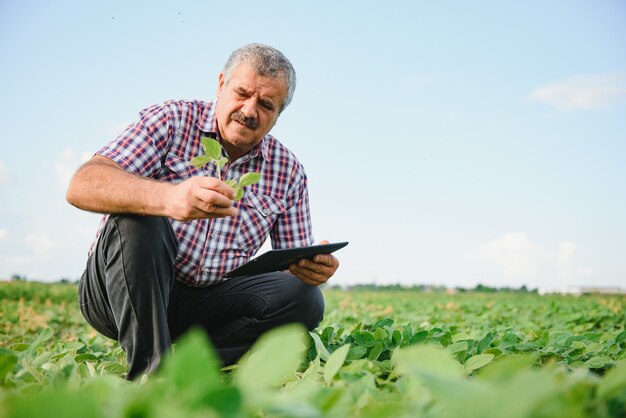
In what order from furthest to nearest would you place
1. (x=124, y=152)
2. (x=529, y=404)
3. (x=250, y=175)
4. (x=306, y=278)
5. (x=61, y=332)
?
(x=61, y=332), (x=306, y=278), (x=124, y=152), (x=250, y=175), (x=529, y=404)

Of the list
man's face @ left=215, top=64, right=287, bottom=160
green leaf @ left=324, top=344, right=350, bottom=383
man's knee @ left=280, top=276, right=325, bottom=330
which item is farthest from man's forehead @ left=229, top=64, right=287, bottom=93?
green leaf @ left=324, top=344, right=350, bottom=383

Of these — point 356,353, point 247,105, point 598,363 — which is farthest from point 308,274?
point 598,363

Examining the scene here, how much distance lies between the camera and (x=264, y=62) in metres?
2.52

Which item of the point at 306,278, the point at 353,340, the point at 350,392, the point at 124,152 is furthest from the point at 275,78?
the point at 350,392

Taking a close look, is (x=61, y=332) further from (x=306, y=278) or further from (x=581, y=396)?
(x=581, y=396)

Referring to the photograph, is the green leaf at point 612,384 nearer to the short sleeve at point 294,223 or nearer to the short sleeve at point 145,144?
the short sleeve at point 145,144

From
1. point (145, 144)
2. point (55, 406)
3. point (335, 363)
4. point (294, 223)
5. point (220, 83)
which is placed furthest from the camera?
point (294, 223)

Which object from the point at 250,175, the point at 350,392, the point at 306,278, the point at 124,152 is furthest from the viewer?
the point at 306,278

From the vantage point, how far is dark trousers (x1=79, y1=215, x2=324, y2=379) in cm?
203

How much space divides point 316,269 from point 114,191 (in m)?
0.92

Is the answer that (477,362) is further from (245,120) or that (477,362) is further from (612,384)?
(245,120)

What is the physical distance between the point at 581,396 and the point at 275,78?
6.55ft

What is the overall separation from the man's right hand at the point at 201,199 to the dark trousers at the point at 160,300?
28 centimetres

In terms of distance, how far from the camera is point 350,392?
1073mm
